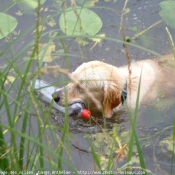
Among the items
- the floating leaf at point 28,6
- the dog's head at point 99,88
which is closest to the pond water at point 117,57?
the floating leaf at point 28,6

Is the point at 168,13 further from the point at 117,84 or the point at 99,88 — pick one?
the point at 99,88

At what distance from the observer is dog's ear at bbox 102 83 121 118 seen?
4.13m

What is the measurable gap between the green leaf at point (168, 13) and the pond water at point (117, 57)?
14.1 inches

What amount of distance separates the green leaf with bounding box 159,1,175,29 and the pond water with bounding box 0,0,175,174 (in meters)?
0.36

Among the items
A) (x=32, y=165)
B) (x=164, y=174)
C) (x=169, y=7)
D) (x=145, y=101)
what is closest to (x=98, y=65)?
(x=145, y=101)

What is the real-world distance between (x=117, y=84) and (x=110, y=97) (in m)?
0.16

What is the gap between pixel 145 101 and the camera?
4652mm

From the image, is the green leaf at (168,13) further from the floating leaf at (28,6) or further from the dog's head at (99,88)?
the floating leaf at (28,6)

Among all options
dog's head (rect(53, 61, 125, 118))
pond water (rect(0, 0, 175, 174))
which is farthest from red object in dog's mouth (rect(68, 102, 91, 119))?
pond water (rect(0, 0, 175, 174))

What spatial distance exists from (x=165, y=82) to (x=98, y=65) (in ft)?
3.47

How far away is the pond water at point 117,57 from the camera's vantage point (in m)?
3.95

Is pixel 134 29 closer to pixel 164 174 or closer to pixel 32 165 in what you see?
pixel 164 174

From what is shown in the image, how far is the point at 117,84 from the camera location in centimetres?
421

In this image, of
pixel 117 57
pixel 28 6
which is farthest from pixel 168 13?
pixel 28 6
